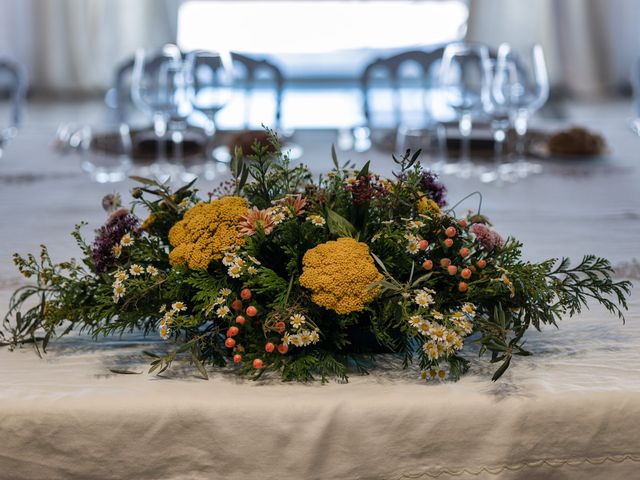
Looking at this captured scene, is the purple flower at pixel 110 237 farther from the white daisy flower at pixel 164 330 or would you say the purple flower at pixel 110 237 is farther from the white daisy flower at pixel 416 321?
the white daisy flower at pixel 416 321

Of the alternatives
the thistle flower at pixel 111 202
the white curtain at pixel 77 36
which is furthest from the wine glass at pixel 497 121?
the white curtain at pixel 77 36

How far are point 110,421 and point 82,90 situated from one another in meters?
5.22

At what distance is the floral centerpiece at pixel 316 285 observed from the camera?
90 cm

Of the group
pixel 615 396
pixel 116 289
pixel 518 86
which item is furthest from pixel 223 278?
pixel 518 86

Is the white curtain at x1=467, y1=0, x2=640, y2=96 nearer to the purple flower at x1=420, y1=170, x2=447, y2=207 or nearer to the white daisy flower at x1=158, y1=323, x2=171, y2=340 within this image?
the purple flower at x1=420, y1=170, x2=447, y2=207

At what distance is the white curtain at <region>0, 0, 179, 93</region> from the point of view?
577cm

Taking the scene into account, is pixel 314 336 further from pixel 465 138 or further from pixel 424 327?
pixel 465 138

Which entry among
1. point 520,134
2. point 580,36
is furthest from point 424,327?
point 580,36

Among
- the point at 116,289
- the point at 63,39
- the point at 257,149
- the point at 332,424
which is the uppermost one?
the point at 63,39

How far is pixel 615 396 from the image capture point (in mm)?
908

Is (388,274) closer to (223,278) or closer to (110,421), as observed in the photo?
(223,278)

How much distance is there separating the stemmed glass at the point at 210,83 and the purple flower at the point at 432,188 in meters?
1.08

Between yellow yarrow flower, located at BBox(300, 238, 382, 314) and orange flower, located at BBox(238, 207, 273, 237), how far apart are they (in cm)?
6

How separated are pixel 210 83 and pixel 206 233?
3.80ft
